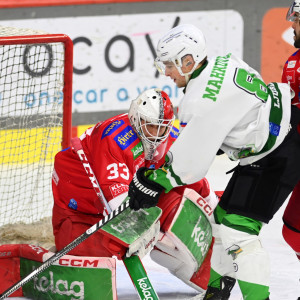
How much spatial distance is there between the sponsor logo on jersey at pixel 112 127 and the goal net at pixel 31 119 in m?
0.90

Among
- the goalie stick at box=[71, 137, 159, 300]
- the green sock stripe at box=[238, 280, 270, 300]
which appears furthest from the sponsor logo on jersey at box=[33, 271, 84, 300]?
the green sock stripe at box=[238, 280, 270, 300]

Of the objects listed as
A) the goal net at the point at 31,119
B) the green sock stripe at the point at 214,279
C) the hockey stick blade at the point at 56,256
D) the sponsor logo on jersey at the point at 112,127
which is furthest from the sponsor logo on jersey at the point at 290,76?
the goal net at the point at 31,119

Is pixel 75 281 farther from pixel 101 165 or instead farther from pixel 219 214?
pixel 219 214

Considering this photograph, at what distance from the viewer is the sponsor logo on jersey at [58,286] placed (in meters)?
3.83

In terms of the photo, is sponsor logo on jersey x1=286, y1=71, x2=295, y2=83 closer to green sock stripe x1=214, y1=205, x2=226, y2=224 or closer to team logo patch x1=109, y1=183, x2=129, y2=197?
green sock stripe x1=214, y1=205, x2=226, y2=224

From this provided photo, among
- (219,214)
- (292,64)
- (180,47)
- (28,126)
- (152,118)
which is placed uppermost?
(180,47)

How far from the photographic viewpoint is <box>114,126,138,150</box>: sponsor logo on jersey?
152 inches

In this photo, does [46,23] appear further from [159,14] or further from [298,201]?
[298,201]

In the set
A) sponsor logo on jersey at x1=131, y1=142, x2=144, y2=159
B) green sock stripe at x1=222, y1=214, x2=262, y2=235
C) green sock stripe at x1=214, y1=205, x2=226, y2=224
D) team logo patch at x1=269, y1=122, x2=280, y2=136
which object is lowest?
green sock stripe at x1=214, y1=205, x2=226, y2=224

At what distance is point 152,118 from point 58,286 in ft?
2.55

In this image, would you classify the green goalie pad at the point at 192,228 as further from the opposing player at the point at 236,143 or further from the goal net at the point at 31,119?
the goal net at the point at 31,119

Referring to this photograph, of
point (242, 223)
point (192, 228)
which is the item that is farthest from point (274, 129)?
point (192, 228)

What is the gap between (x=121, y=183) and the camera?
3777 mm

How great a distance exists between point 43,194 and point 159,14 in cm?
166
